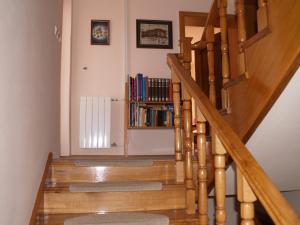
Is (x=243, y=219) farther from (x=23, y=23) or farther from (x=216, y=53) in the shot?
(x=216, y=53)

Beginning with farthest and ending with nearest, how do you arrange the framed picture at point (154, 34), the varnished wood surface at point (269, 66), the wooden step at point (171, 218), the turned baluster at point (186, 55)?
1. the framed picture at point (154, 34)
2. the turned baluster at point (186, 55)
3. the wooden step at point (171, 218)
4. the varnished wood surface at point (269, 66)

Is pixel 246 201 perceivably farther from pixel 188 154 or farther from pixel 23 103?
pixel 23 103

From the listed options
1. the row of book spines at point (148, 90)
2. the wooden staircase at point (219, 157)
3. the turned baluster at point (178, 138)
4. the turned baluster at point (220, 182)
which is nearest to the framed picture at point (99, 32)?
the row of book spines at point (148, 90)

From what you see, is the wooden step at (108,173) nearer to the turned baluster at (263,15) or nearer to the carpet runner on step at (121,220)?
the carpet runner on step at (121,220)

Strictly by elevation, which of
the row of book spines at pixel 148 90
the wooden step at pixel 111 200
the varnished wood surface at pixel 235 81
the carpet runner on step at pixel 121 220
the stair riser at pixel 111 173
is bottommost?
the carpet runner on step at pixel 121 220

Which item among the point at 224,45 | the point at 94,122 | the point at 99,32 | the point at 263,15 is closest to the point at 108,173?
the point at 224,45

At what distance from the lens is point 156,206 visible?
202 centimetres

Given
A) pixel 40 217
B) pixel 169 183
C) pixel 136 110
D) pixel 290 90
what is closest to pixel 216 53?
pixel 136 110

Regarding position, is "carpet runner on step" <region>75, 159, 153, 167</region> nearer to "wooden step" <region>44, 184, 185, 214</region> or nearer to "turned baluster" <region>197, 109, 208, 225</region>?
"wooden step" <region>44, 184, 185, 214</region>

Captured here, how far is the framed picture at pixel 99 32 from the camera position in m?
4.04

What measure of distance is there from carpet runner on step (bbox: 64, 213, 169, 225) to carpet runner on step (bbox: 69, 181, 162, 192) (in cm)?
19

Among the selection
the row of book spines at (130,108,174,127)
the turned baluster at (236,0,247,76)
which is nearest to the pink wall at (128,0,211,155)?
the row of book spines at (130,108,174,127)

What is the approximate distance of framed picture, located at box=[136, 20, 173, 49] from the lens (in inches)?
162

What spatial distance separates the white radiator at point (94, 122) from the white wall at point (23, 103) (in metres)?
1.35
